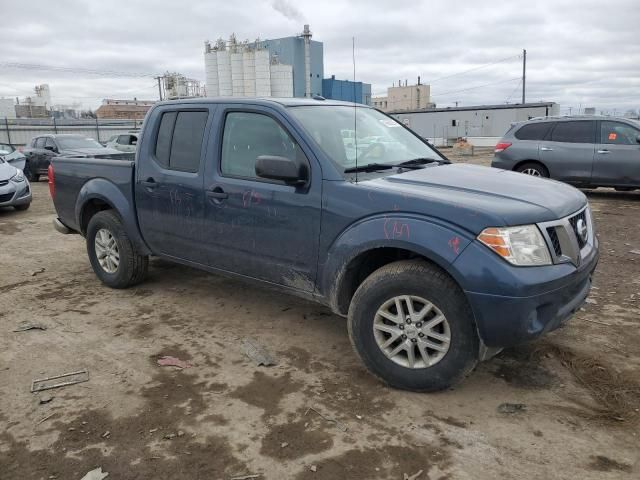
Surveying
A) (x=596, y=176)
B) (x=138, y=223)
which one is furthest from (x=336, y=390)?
(x=596, y=176)

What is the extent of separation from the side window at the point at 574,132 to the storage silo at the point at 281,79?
3450 centimetres

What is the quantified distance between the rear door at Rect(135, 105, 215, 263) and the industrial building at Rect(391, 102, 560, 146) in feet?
113

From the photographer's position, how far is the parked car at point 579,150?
1045cm

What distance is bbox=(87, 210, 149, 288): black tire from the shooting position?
5.18 meters

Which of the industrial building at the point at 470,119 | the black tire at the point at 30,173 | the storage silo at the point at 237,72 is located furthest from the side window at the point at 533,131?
the storage silo at the point at 237,72

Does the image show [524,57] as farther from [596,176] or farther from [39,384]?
[39,384]

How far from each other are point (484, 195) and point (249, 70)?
1710 inches

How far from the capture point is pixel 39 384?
349 cm

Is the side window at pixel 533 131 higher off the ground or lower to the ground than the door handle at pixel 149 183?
higher

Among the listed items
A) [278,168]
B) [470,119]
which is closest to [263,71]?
[470,119]

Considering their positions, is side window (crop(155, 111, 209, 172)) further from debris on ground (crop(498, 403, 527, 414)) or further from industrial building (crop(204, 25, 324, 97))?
industrial building (crop(204, 25, 324, 97))

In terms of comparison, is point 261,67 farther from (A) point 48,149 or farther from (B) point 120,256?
(B) point 120,256

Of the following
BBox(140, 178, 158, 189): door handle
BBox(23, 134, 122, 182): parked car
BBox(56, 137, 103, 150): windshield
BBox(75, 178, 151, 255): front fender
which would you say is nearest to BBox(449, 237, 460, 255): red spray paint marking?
BBox(140, 178, 158, 189): door handle

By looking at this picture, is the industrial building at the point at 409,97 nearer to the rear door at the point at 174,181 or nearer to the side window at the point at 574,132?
the side window at the point at 574,132
